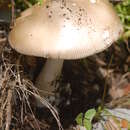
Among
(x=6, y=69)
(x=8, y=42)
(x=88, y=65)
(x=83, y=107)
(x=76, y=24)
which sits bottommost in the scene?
(x=83, y=107)

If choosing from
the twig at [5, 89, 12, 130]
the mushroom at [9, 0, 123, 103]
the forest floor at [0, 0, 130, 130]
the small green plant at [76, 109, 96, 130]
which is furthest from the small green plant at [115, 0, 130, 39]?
the twig at [5, 89, 12, 130]

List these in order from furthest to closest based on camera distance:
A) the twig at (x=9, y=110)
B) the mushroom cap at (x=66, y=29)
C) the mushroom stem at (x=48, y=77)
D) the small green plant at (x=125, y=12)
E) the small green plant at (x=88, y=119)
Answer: the small green plant at (x=125, y=12)
the mushroom stem at (x=48, y=77)
the small green plant at (x=88, y=119)
the twig at (x=9, y=110)
the mushroom cap at (x=66, y=29)

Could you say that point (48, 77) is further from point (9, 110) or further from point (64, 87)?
point (9, 110)

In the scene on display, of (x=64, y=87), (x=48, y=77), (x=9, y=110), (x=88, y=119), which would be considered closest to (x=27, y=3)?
(x=48, y=77)

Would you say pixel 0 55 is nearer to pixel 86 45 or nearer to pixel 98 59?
pixel 86 45

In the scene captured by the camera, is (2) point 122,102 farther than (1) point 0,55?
Yes

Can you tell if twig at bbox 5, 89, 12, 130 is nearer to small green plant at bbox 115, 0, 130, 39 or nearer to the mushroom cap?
the mushroom cap

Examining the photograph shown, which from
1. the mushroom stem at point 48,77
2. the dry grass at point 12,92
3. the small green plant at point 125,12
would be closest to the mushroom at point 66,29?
the dry grass at point 12,92

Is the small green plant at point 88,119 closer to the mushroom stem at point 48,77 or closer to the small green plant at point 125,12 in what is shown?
the mushroom stem at point 48,77

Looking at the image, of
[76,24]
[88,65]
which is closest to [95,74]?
[88,65]
